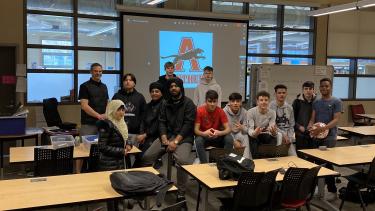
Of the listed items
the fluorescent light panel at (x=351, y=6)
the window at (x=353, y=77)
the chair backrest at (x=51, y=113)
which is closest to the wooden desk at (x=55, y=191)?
the chair backrest at (x=51, y=113)

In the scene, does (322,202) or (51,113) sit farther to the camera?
(51,113)

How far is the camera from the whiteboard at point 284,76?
8422mm

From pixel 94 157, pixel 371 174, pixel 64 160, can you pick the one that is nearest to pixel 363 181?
pixel 371 174

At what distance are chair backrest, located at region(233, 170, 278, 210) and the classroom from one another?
1 centimetres

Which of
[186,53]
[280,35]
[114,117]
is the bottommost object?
[114,117]

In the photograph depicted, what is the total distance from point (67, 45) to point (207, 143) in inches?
149

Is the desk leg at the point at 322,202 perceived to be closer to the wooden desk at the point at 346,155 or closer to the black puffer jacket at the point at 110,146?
the wooden desk at the point at 346,155

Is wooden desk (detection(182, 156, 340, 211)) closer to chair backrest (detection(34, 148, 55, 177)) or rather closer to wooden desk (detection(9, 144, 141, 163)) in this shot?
wooden desk (detection(9, 144, 141, 163))

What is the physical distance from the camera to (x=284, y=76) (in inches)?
341

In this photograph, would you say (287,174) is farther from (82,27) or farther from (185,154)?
(82,27)

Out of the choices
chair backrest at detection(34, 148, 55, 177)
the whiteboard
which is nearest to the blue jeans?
chair backrest at detection(34, 148, 55, 177)

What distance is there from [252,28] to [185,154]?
5.00m

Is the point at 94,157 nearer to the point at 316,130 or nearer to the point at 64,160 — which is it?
the point at 64,160

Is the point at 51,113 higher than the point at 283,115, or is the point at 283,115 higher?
the point at 283,115
